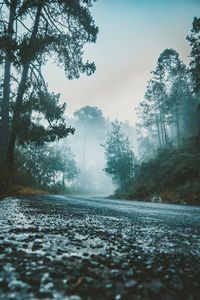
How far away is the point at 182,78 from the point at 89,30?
49.7m

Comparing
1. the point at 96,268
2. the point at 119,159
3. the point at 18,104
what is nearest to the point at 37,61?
the point at 18,104

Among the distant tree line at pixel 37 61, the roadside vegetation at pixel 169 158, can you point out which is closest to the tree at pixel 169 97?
the roadside vegetation at pixel 169 158

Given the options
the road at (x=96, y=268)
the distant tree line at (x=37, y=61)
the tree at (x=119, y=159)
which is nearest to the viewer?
the road at (x=96, y=268)

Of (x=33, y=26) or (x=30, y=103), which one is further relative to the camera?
(x=33, y=26)

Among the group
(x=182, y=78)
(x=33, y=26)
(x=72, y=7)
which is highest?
(x=182, y=78)

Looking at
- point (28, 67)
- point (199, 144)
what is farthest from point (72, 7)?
point (199, 144)

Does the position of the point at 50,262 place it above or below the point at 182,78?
below

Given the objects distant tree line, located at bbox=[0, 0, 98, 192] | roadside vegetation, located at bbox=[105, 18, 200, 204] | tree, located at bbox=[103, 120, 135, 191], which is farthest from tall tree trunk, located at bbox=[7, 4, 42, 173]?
tree, located at bbox=[103, 120, 135, 191]

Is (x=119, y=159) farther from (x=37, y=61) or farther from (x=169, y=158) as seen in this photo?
(x=37, y=61)

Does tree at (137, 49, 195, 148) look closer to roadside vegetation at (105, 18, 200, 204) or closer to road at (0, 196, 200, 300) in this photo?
roadside vegetation at (105, 18, 200, 204)

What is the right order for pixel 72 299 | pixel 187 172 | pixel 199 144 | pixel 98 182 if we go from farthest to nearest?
Result: pixel 98 182 → pixel 187 172 → pixel 199 144 → pixel 72 299

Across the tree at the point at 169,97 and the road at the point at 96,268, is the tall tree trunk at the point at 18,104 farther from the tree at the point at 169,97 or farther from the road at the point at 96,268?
the tree at the point at 169,97

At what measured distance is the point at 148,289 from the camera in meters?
1.43

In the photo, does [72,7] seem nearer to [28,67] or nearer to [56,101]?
[28,67]
